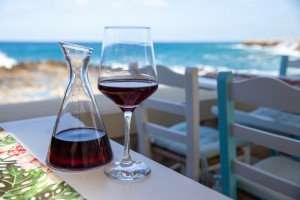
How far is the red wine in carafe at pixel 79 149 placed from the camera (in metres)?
0.55

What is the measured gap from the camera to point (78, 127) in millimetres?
598

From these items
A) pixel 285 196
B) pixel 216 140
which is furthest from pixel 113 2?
pixel 285 196

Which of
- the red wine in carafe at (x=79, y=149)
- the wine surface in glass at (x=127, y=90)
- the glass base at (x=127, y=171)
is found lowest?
the glass base at (x=127, y=171)

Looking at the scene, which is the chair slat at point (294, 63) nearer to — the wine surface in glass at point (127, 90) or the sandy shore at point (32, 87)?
the sandy shore at point (32, 87)

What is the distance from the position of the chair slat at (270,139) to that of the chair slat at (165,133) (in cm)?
31

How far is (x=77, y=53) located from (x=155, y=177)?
22 centimetres

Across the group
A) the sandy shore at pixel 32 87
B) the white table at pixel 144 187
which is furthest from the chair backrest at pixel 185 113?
the white table at pixel 144 187

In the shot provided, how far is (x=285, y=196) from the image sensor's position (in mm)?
989

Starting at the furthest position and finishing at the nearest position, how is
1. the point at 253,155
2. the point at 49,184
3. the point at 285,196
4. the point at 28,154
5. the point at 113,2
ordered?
the point at 113,2 → the point at 253,155 → the point at 285,196 → the point at 28,154 → the point at 49,184

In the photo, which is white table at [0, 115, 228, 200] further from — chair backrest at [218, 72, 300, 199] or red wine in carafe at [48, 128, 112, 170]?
chair backrest at [218, 72, 300, 199]

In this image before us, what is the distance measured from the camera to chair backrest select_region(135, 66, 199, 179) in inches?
47.0

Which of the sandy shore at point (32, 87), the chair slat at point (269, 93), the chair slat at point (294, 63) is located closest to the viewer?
the chair slat at point (269, 93)

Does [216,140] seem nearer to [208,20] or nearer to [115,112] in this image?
[115,112]

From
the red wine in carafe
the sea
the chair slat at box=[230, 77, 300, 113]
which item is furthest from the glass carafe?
the sea
